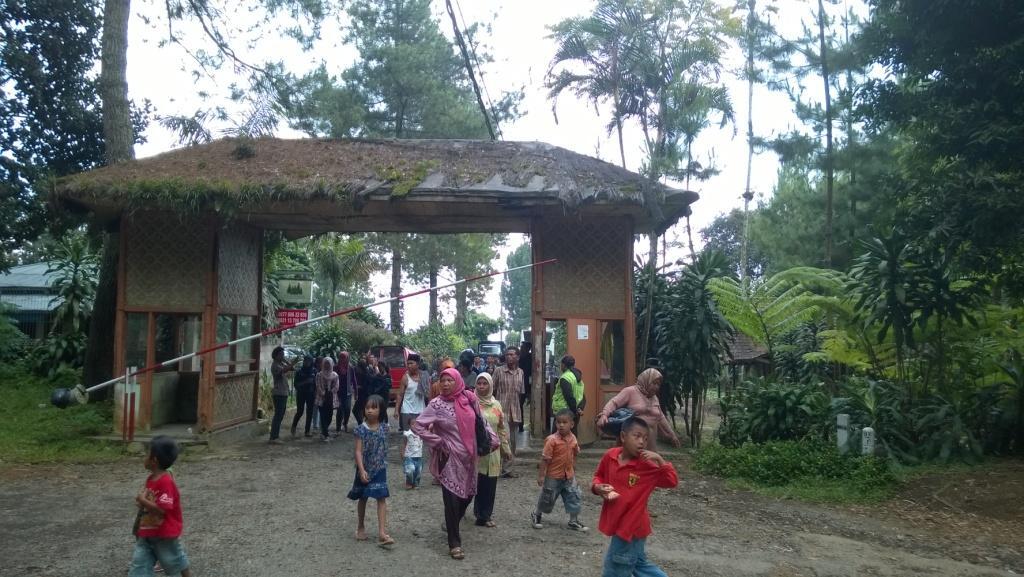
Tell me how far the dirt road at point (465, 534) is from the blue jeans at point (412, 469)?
0.91ft

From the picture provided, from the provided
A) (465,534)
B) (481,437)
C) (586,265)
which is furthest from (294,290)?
(481,437)

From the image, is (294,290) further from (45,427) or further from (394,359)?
(45,427)

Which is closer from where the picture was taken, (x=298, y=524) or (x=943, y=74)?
(x=298, y=524)

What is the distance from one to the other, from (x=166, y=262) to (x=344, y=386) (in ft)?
12.4

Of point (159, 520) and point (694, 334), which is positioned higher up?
point (694, 334)

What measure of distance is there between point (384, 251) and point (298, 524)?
88.9ft

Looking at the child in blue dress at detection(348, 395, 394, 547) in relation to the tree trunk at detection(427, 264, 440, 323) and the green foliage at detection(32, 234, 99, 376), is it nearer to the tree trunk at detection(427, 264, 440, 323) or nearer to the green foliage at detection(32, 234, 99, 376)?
the green foliage at detection(32, 234, 99, 376)

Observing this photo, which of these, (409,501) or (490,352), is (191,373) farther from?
(490,352)

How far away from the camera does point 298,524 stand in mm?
7574

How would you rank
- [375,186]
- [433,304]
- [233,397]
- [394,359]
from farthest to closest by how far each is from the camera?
1. [433,304]
2. [394,359]
3. [233,397]
4. [375,186]

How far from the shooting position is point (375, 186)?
11.6m

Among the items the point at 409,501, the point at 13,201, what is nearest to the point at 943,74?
the point at 409,501

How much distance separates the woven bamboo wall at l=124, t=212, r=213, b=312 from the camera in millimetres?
12344

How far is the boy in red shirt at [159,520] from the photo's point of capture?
16.4ft
